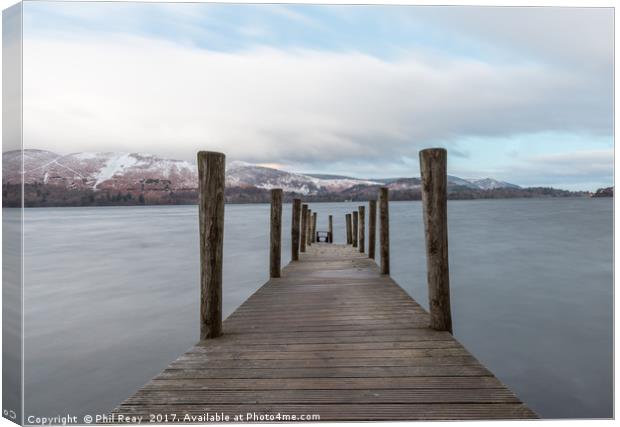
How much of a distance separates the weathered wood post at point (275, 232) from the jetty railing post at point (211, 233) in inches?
133

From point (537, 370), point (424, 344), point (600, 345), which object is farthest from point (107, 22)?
point (600, 345)

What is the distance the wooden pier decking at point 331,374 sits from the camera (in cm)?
233

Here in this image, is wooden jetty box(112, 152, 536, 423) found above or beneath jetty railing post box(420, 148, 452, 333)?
beneath

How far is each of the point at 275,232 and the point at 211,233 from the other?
3.69m

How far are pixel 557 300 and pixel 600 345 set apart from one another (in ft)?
11.2

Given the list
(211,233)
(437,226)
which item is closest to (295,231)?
(211,233)

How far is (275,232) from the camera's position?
7289mm

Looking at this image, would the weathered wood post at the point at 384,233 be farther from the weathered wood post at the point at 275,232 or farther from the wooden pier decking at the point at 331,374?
the wooden pier decking at the point at 331,374

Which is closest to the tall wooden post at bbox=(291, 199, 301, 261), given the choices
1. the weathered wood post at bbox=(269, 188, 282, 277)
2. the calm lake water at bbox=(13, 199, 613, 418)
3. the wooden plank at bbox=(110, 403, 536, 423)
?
the weathered wood post at bbox=(269, 188, 282, 277)

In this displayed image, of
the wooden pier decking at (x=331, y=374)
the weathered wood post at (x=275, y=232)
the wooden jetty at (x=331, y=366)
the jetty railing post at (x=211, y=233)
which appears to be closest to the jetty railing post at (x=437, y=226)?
the wooden jetty at (x=331, y=366)

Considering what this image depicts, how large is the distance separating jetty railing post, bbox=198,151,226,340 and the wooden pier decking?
24 cm

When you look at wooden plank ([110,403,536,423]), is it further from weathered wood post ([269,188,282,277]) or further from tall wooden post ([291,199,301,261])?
tall wooden post ([291,199,301,261])

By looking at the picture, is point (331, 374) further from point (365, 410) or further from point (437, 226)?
point (437, 226)

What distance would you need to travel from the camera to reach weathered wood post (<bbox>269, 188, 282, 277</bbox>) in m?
7.10
